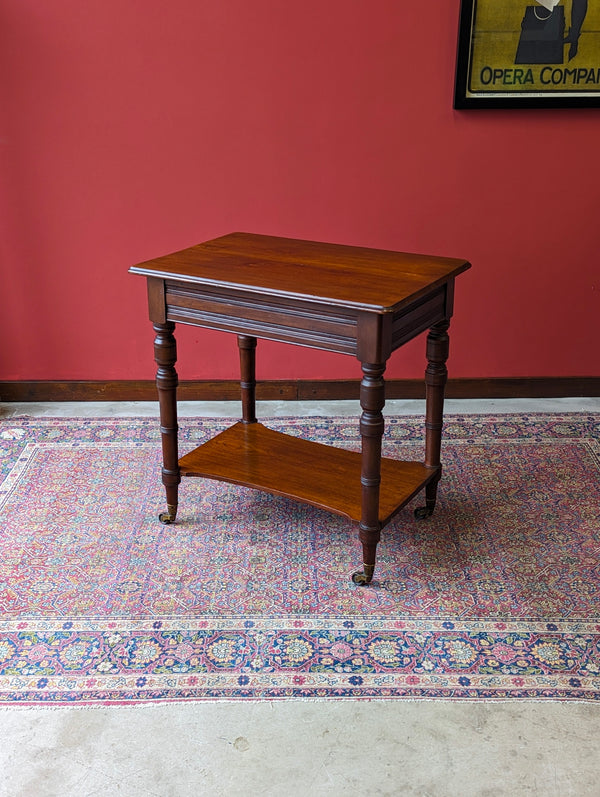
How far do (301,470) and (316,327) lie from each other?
726 millimetres

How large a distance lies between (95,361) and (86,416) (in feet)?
0.97

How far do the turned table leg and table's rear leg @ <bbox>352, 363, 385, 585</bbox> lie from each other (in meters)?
0.85

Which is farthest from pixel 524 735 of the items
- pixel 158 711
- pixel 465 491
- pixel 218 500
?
pixel 218 500

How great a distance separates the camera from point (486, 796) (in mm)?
2055

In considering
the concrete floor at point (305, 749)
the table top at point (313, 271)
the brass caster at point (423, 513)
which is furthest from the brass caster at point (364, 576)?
the table top at point (313, 271)

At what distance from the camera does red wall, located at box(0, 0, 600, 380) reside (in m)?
3.72

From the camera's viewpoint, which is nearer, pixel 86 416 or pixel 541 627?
pixel 541 627

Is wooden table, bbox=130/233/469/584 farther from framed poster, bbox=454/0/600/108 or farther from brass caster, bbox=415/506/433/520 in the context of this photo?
framed poster, bbox=454/0/600/108

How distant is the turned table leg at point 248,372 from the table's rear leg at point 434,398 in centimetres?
73

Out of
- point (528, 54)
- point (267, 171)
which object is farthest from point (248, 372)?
point (528, 54)

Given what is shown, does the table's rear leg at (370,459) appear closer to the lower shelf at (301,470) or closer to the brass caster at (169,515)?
the lower shelf at (301,470)

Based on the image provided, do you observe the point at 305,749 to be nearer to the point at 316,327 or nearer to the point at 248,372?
the point at 316,327

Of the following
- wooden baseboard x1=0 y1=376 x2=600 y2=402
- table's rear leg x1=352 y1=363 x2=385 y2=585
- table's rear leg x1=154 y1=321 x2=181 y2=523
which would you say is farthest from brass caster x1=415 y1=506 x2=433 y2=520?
wooden baseboard x1=0 y1=376 x2=600 y2=402

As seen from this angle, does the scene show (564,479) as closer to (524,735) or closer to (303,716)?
(524,735)
